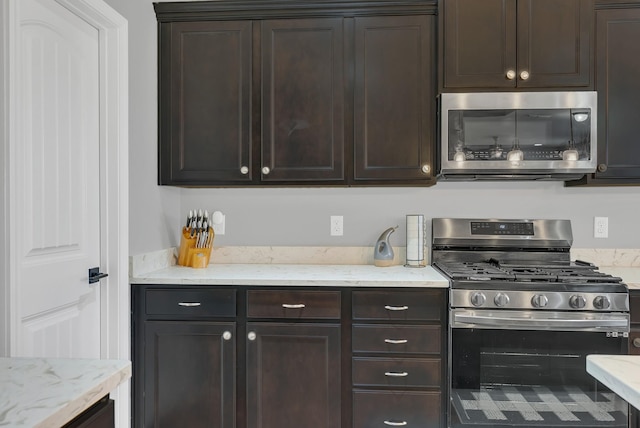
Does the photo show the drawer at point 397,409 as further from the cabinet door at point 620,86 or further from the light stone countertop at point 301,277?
the cabinet door at point 620,86

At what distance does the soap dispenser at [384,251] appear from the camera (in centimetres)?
240

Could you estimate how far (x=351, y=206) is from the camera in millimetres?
2578

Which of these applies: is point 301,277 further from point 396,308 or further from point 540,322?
point 540,322

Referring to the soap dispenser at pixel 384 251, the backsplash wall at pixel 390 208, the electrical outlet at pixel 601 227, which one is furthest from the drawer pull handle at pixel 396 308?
the electrical outlet at pixel 601 227

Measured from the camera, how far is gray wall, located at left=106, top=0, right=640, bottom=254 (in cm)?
229

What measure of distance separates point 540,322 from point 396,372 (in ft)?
2.23

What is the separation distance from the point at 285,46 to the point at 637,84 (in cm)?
182

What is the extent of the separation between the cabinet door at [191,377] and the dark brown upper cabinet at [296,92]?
0.81 metres

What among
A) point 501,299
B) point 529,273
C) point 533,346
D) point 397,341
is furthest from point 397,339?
point 529,273

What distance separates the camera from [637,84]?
6.98 feet

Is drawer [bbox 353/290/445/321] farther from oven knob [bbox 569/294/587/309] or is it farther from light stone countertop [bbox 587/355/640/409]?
light stone countertop [bbox 587/355/640/409]

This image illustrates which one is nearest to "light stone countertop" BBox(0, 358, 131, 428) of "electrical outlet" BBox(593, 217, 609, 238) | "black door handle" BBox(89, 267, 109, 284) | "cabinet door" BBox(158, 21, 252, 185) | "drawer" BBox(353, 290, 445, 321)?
"black door handle" BBox(89, 267, 109, 284)

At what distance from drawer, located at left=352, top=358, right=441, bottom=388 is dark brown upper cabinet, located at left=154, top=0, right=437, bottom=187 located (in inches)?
36.0

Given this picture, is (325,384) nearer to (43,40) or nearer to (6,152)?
(6,152)
